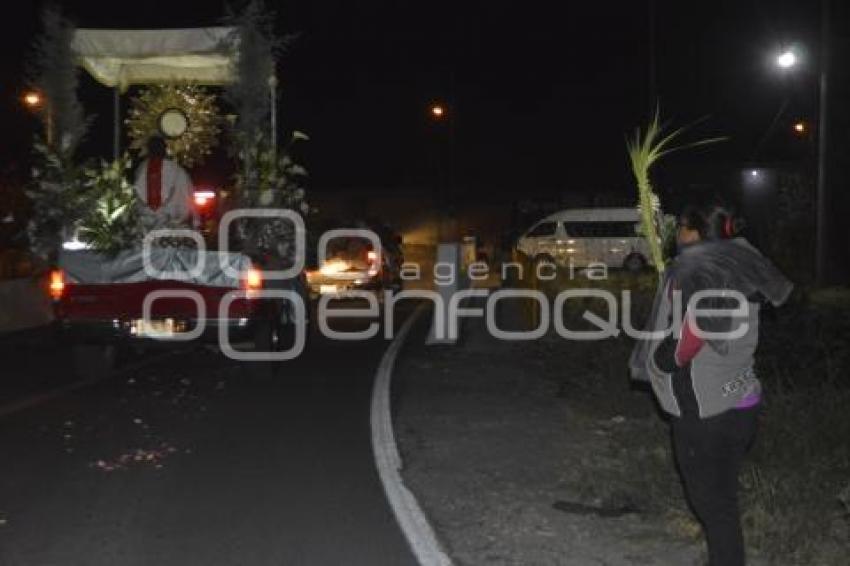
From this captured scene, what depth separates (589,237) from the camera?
3419cm

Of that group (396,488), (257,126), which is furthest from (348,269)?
(396,488)

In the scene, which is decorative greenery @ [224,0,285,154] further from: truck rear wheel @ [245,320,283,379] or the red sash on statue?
truck rear wheel @ [245,320,283,379]

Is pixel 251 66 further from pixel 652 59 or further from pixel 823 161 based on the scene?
pixel 652 59

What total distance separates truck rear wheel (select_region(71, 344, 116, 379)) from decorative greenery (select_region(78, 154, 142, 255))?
133 centimetres

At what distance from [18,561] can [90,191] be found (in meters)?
7.25

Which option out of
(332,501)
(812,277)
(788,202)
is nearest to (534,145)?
(788,202)

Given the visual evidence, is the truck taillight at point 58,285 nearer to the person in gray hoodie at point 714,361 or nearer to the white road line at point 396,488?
the white road line at point 396,488

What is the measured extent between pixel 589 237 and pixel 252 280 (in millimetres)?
23374

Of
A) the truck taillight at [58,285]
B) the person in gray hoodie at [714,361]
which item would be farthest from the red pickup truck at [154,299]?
the person in gray hoodie at [714,361]

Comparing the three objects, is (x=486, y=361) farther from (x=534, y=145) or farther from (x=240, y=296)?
(x=534, y=145)

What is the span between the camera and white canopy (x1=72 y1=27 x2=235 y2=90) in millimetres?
14461

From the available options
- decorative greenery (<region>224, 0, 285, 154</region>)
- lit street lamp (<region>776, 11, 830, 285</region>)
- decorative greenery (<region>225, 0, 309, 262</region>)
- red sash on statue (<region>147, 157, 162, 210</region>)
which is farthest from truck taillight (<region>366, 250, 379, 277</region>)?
lit street lamp (<region>776, 11, 830, 285</region>)

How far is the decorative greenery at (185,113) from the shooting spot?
16.8 m

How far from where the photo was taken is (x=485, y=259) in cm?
3772
